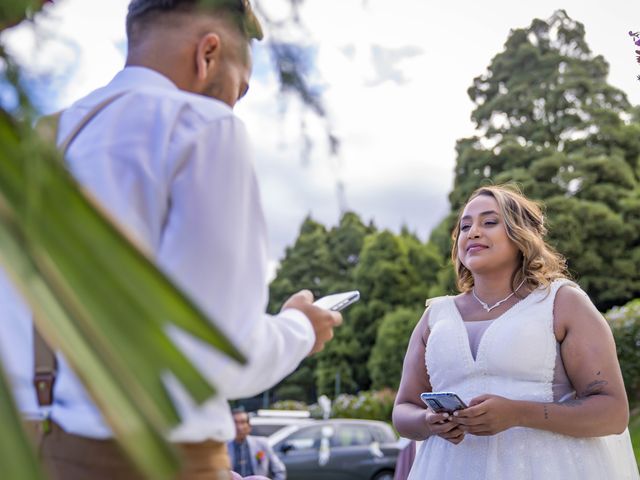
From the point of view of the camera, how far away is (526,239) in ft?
11.5

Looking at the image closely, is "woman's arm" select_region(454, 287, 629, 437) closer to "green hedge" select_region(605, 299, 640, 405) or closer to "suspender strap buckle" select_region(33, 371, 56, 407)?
"suspender strap buckle" select_region(33, 371, 56, 407)

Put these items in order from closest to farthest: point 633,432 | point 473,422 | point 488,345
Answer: point 473,422 < point 488,345 < point 633,432

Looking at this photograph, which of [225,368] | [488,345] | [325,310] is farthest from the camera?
[488,345]

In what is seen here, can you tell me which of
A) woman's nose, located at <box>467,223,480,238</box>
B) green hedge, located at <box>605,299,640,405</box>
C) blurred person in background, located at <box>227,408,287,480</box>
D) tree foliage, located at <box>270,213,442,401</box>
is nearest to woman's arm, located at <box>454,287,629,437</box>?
woman's nose, located at <box>467,223,480,238</box>

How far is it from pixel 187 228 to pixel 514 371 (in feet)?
7.02

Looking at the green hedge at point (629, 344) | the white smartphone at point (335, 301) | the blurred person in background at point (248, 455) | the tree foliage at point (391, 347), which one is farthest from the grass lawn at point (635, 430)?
the tree foliage at point (391, 347)

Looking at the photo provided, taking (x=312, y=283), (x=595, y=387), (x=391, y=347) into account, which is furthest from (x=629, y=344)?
(x=312, y=283)

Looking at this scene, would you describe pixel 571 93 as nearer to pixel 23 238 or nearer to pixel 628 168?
pixel 628 168

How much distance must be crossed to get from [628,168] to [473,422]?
2693 cm

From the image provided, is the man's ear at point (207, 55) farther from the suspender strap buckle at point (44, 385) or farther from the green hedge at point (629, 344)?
the green hedge at point (629, 344)

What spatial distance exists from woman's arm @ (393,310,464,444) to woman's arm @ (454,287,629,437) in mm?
93

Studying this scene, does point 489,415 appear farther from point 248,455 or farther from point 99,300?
point 248,455

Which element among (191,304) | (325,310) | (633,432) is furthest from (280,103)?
(633,432)

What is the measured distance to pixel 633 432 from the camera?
13578 mm
